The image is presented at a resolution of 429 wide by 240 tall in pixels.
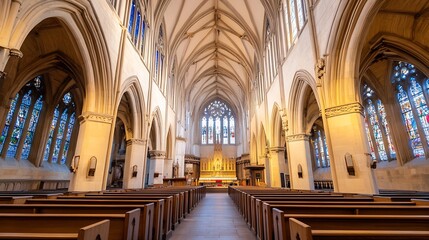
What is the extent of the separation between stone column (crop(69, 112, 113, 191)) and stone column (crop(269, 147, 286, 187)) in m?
9.43

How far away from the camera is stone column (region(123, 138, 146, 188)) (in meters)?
10.7

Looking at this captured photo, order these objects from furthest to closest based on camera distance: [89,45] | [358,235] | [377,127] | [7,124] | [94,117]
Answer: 1. [377,127]
2. [7,124]
3. [94,117]
4. [89,45]
5. [358,235]

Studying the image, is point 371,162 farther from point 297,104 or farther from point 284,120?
point 284,120

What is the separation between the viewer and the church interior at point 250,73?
261 inches

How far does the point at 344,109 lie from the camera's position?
673 cm

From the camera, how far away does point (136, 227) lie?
91.3 inches

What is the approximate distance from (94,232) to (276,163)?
13141 mm

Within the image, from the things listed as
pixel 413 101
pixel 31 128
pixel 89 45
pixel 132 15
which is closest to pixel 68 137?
pixel 31 128

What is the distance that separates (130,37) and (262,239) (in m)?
10.0

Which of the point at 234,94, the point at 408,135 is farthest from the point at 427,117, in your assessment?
the point at 234,94

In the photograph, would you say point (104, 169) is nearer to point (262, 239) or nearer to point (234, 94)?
point (262, 239)

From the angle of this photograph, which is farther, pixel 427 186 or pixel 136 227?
pixel 427 186

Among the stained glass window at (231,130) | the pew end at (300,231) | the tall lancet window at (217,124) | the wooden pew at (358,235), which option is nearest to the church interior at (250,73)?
the pew end at (300,231)

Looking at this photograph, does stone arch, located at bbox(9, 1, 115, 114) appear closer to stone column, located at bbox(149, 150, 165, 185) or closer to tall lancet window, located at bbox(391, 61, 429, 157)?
stone column, located at bbox(149, 150, 165, 185)
